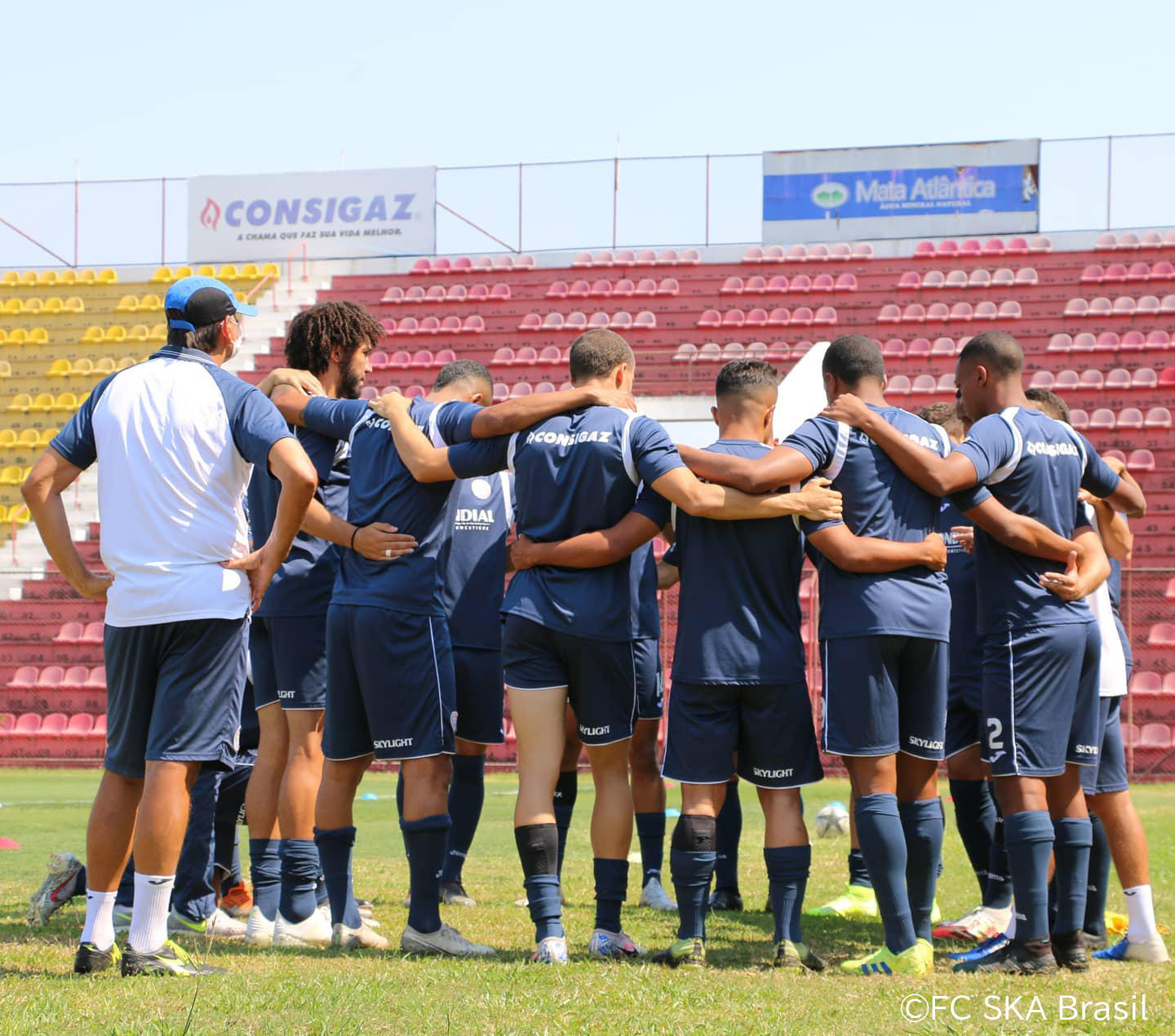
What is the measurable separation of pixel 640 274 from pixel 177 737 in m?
21.6

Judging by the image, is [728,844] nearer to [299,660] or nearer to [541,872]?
[541,872]

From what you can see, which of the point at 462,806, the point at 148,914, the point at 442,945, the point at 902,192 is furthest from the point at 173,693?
the point at 902,192

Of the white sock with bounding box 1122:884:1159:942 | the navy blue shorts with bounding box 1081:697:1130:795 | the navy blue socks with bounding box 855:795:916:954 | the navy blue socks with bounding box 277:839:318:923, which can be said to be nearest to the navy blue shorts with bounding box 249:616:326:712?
the navy blue socks with bounding box 277:839:318:923

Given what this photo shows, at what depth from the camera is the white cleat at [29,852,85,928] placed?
19.2 ft

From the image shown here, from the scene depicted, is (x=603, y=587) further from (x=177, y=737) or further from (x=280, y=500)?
(x=177, y=737)

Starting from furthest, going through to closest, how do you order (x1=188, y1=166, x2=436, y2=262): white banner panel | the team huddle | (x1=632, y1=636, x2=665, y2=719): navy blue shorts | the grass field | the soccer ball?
(x1=188, y1=166, x2=436, y2=262): white banner panel, the soccer ball, (x1=632, y1=636, x2=665, y2=719): navy blue shorts, the team huddle, the grass field

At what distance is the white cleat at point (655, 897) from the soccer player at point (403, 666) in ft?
5.26

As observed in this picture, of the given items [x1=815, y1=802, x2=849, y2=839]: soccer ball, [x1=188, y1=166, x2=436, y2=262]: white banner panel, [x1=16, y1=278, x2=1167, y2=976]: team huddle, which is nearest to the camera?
[x1=16, y1=278, x2=1167, y2=976]: team huddle

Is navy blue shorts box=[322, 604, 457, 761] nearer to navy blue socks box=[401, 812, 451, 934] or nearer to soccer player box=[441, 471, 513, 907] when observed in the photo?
navy blue socks box=[401, 812, 451, 934]

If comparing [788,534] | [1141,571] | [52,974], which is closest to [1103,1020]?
[788,534]

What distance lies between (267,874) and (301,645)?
39.0 inches

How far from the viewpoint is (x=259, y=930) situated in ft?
18.8

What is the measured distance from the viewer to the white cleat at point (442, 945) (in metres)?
5.25

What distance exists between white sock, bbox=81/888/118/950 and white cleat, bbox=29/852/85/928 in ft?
4.30
